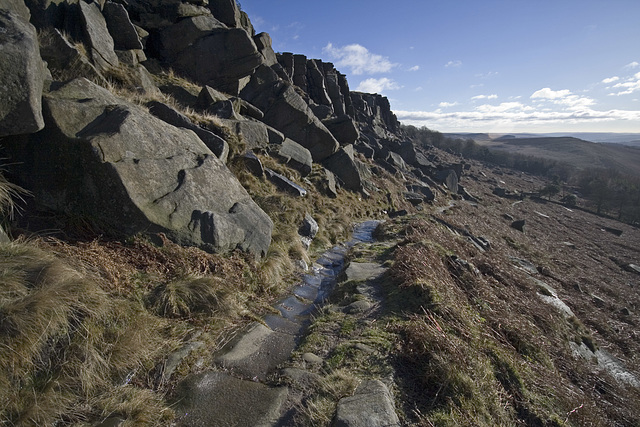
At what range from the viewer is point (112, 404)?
393 cm

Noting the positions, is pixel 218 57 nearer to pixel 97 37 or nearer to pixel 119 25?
pixel 119 25

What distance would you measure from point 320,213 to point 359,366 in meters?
11.6

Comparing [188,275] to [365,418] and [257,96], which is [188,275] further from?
[257,96]

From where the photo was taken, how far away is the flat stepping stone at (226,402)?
13.7ft

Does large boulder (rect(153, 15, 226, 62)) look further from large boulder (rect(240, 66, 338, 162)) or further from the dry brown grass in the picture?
the dry brown grass

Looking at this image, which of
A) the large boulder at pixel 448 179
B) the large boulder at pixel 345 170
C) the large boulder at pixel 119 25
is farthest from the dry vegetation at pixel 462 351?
the large boulder at pixel 448 179

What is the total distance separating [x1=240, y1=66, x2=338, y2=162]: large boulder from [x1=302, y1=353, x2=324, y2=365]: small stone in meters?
19.5

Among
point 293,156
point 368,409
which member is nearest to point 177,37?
point 293,156

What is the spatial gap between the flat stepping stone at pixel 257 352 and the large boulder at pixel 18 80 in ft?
19.0

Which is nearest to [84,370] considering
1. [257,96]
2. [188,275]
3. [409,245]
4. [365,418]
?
[188,275]

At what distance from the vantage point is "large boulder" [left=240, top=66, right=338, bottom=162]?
2375cm

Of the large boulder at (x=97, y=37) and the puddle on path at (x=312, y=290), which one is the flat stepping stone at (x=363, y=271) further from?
the large boulder at (x=97, y=37)

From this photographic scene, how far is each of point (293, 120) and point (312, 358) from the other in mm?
Answer: 20772

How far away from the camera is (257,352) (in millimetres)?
5703
